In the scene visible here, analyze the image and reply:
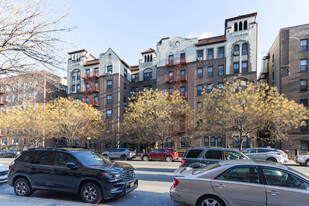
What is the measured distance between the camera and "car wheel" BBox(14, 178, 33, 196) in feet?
20.0

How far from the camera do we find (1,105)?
4309 centimetres

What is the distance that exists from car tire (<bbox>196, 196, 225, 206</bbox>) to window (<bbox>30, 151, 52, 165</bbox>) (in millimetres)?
5185

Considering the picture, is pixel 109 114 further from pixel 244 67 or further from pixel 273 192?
pixel 273 192

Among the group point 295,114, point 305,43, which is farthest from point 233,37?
point 295,114

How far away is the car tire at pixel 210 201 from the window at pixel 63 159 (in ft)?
13.8

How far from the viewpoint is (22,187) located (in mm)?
6180

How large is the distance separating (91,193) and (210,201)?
364 centimetres

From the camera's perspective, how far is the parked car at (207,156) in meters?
8.18

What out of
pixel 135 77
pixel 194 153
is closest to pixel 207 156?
pixel 194 153

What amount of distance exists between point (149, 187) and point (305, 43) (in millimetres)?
30980

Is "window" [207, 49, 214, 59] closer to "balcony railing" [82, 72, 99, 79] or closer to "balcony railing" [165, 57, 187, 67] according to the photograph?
"balcony railing" [165, 57, 187, 67]

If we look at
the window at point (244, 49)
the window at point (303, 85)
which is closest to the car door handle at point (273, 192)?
the window at point (244, 49)

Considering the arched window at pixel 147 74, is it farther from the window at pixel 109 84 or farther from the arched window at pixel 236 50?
the arched window at pixel 236 50

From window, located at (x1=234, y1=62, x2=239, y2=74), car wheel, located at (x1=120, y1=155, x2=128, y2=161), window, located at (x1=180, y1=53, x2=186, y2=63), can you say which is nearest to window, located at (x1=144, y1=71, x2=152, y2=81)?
window, located at (x1=180, y1=53, x2=186, y2=63)
